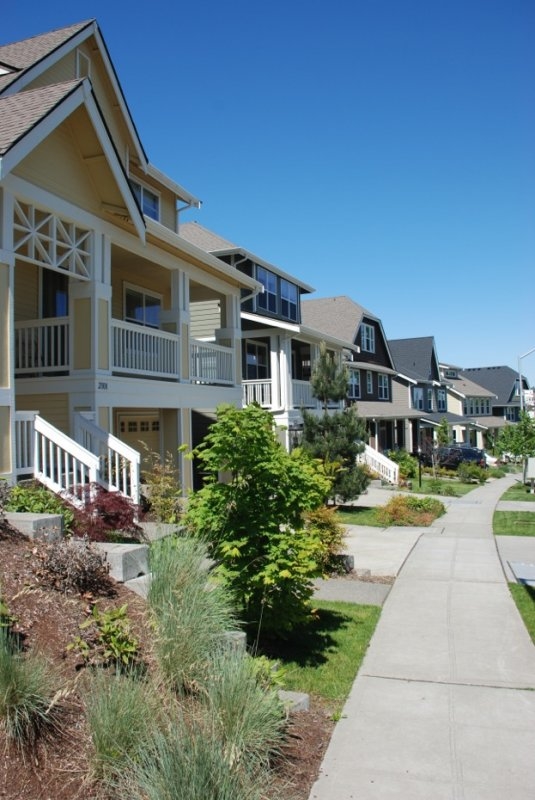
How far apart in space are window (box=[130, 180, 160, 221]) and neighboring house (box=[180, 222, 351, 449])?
499 centimetres

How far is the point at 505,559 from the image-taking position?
11.7 metres

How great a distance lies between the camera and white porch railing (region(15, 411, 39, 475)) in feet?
28.6

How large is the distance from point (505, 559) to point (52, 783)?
10.2m

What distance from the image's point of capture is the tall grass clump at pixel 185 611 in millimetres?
4441

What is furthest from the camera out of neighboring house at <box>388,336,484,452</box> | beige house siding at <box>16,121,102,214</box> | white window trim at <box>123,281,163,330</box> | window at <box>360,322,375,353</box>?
neighboring house at <box>388,336,484,452</box>

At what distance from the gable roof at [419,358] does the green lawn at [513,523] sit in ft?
95.1

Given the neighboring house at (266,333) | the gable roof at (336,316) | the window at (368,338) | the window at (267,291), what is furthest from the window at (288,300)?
the window at (368,338)

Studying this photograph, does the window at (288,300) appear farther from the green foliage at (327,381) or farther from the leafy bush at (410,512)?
the leafy bush at (410,512)

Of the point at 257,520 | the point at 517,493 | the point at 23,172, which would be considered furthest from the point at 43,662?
the point at 517,493

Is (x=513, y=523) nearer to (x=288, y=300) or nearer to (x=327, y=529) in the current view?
(x=327, y=529)

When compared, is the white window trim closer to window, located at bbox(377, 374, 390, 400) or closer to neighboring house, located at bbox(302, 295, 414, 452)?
neighboring house, located at bbox(302, 295, 414, 452)

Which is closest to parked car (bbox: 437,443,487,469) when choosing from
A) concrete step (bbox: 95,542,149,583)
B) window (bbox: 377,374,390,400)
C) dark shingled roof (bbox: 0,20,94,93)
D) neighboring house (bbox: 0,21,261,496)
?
window (bbox: 377,374,390,400)

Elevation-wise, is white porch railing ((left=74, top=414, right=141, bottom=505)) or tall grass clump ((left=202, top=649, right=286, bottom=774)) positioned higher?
white porch railing ((left=74, top=414, right=141, bottom=505))

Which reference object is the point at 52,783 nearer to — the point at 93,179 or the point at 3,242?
the point at 3,242
